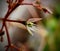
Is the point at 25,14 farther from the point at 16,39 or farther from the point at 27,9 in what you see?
the point at 16,39

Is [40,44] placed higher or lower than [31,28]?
lower

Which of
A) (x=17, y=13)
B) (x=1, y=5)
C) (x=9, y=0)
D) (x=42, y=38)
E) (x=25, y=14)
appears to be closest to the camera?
(x=9, y=0)

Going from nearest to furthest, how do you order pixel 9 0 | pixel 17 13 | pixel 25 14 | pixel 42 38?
pixel 9 0
pixel 17 13
pixel 25 14
pixel 42 38

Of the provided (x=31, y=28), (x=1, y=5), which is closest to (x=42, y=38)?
(x=1, y=5)

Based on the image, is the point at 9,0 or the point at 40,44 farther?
the point at 40,44

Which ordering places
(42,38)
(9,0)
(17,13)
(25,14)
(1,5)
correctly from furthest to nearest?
(42,38) → (25,14) → (17,13) → (1,5) → (9,0)

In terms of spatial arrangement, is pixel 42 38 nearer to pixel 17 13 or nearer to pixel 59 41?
pixel 59 41

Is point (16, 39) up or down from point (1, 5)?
down

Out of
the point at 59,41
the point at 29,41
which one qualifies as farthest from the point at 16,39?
the point at 59,41

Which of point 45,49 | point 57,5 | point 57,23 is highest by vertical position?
point 57,5
